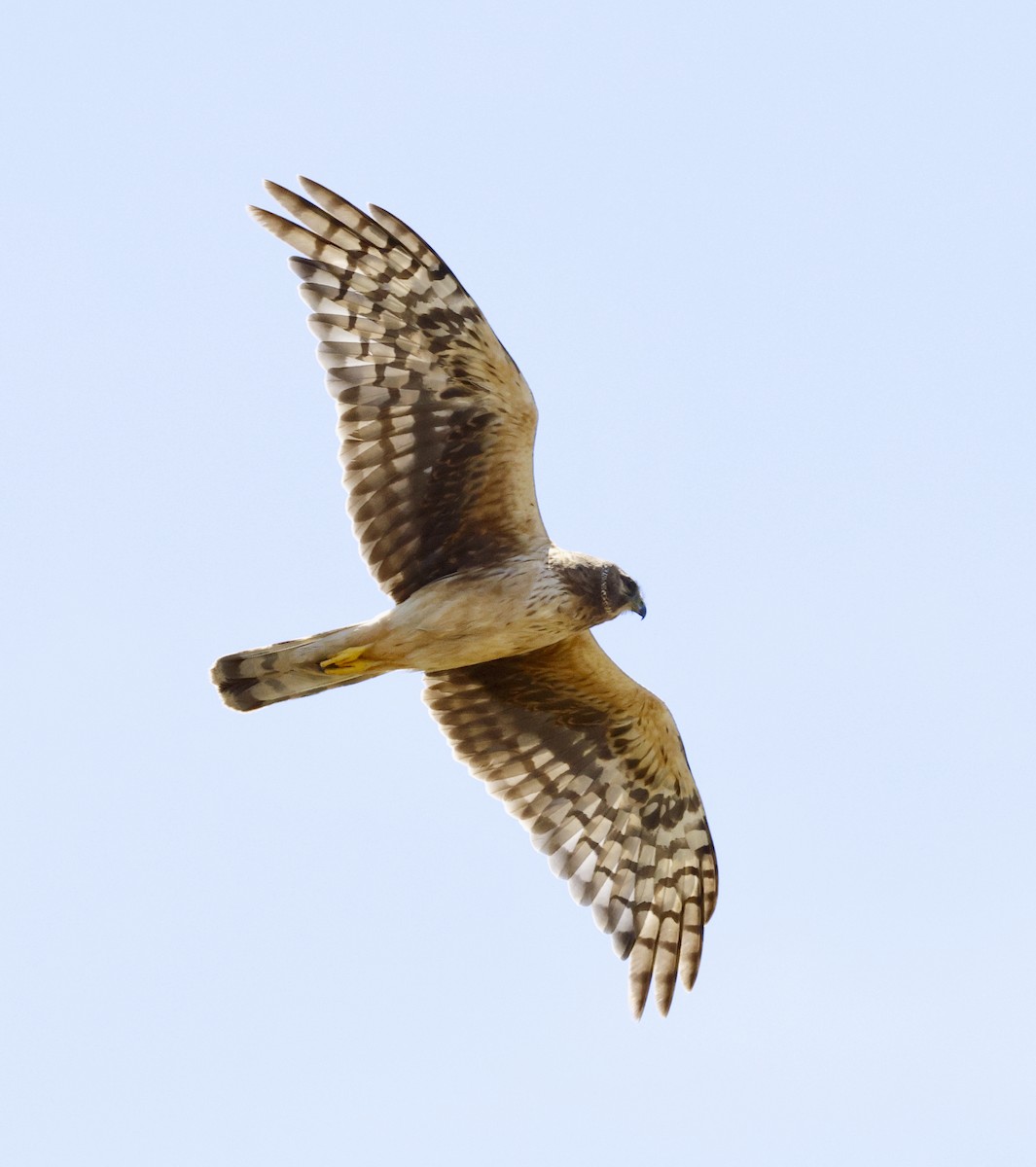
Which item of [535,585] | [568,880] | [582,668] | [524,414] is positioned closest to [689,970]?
[568,880]

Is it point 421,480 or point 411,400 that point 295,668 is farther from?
point 411,400

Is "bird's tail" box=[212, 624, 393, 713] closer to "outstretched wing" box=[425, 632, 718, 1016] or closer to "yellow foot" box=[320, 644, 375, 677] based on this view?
"yellow foot" box=[320, 644, 375, 677]

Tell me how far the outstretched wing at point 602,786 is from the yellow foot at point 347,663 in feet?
3.31

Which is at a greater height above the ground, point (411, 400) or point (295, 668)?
point (411, 400)

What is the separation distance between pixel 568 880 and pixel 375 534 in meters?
2.32

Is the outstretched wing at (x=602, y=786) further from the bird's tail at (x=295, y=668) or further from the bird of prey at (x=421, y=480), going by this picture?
the bird's tail at (x=295, y=668)

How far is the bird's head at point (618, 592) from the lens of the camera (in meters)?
9.52

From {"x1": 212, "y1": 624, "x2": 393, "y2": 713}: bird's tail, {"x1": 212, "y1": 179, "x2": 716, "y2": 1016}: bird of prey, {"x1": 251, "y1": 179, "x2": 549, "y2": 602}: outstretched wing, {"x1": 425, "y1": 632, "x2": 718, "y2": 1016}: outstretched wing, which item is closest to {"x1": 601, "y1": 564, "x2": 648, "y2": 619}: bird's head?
{"x1": 212, "y1": 179, "x2": 716, "y2": 1016}: bird of prey

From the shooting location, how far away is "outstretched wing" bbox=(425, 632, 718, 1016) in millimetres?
10266

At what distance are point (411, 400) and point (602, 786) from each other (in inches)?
103

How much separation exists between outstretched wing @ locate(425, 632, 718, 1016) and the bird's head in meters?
0.57

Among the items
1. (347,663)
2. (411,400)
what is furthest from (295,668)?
(411,400)

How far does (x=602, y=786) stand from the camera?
417 inches

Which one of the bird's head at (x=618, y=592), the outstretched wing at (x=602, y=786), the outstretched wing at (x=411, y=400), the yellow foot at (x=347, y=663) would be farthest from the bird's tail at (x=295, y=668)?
the bird's head at (x=618, y=592)
